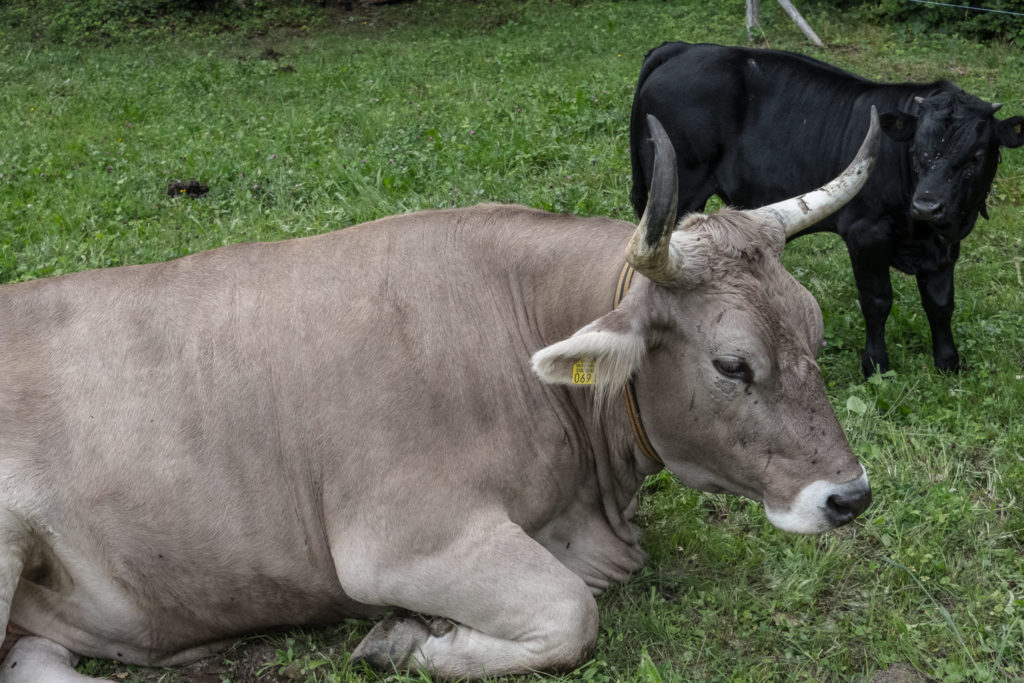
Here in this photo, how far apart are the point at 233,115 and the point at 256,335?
25.3ft

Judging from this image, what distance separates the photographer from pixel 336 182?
8.37 meters

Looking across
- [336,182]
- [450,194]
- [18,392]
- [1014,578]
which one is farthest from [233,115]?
[1014,578]

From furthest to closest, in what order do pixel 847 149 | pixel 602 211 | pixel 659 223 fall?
pixel 602 211 < pixel 847 149 < pixel 659 223

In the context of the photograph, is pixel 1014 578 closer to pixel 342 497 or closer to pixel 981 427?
pixel 981 427

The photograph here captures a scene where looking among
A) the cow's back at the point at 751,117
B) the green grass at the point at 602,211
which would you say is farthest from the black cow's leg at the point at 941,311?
the cow's back at the point at 751,117

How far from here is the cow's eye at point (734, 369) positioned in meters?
3.67

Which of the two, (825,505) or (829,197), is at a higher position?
(829,197)

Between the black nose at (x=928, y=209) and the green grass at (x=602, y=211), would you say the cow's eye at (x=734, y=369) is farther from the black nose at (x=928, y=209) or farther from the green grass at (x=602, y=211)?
the black nose at (x=928, y=209)

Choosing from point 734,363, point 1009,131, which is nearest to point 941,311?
point 1009,131

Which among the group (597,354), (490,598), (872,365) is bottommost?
(872,365)

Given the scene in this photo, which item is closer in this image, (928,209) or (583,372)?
(583,372)

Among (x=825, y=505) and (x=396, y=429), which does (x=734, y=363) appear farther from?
(x=396, y=429)

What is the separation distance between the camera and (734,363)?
3.67 meters

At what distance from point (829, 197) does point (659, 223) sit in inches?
42.9
